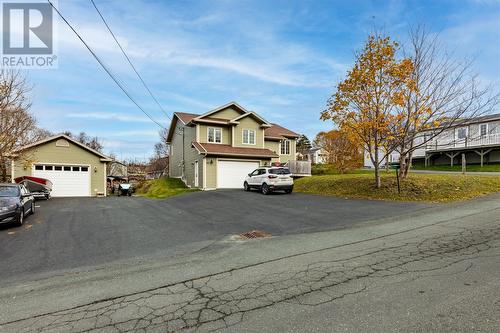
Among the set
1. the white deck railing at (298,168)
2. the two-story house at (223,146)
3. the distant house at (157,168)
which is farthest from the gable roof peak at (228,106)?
the distant house at (157,168)

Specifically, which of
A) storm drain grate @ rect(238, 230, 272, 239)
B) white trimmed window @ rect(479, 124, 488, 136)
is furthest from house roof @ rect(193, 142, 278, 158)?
white trimmed window @ rect(479, 124, 488, 136)

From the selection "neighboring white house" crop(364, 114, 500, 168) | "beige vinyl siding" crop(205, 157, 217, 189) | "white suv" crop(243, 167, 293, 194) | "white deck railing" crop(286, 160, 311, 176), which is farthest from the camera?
"neighboring white house" crop(364, 114, 500, 168)

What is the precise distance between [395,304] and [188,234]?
6359 mm

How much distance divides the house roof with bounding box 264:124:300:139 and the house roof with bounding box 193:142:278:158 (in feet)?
14.8

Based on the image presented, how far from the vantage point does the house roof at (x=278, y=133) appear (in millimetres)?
32375

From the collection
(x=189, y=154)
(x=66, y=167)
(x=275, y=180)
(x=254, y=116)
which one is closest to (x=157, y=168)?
(x=189, y=154)

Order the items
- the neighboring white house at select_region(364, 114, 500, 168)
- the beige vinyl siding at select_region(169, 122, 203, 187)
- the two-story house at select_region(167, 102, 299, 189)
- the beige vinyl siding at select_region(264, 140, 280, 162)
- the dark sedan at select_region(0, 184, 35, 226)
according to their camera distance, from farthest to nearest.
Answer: the beige vinyl siding at select_region(264, 140, 280, 162), the neighboring white house at select_region(364, 114, 500, 168), the beige vinyl siding at select_region(169, 122, 203, 187), the two-story house at select_region(167, 102, 299, 189), the dark sedan at select_region(0, 184, 35, 226)

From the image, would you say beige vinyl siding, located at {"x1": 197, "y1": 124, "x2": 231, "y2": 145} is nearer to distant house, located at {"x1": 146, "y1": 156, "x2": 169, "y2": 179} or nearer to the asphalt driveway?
the asphalt driveway

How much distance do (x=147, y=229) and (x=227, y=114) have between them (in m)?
20.2

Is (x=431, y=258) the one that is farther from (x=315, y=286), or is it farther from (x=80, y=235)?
(x=80, y=235)

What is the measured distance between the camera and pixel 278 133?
3366 cm

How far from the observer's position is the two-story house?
2519 cm

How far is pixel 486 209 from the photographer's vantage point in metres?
10.9

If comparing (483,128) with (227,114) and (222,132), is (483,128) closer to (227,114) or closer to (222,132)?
(227,114)
